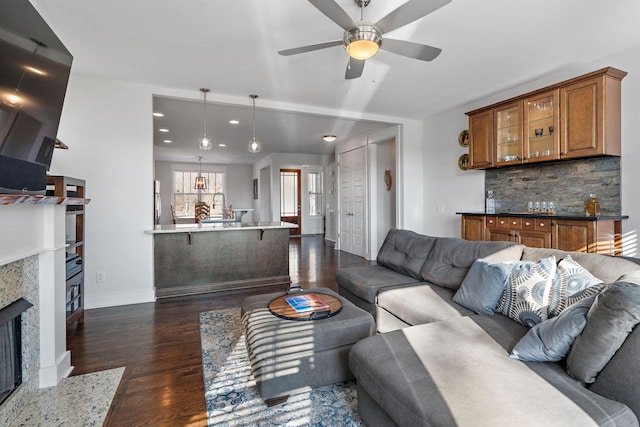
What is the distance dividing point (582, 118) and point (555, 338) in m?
2.86

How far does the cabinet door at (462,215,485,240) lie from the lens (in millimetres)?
4284

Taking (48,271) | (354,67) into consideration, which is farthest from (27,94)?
(354,67)

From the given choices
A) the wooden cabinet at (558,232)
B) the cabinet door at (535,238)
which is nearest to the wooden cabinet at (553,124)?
the wooden cabinet at (558,232)

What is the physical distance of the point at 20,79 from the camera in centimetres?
162

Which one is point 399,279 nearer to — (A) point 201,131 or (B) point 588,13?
(B) point 588,13

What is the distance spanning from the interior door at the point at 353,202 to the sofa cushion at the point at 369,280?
136 inches

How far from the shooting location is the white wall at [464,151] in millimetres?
3141

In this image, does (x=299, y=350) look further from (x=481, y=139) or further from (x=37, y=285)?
(x=481, y=139)

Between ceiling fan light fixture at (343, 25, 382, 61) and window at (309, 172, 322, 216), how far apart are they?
8.02m

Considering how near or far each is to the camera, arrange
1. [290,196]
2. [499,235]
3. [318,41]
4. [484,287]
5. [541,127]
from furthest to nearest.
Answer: [290,196] → [499,235] → [541,127] → [318,41] → [484,287]

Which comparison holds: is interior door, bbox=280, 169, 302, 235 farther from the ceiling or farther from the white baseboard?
the white baseboard

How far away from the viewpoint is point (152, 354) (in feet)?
8.23

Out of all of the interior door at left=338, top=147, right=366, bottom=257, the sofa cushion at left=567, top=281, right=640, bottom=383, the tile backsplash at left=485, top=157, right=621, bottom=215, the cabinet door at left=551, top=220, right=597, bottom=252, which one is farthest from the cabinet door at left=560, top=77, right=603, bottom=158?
the interior door at left=338, top=147, right=366, bottom=257

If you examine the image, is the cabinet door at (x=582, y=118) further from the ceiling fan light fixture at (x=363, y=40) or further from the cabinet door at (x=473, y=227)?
the ceiling fan light fixture at (x=363, y=40)
